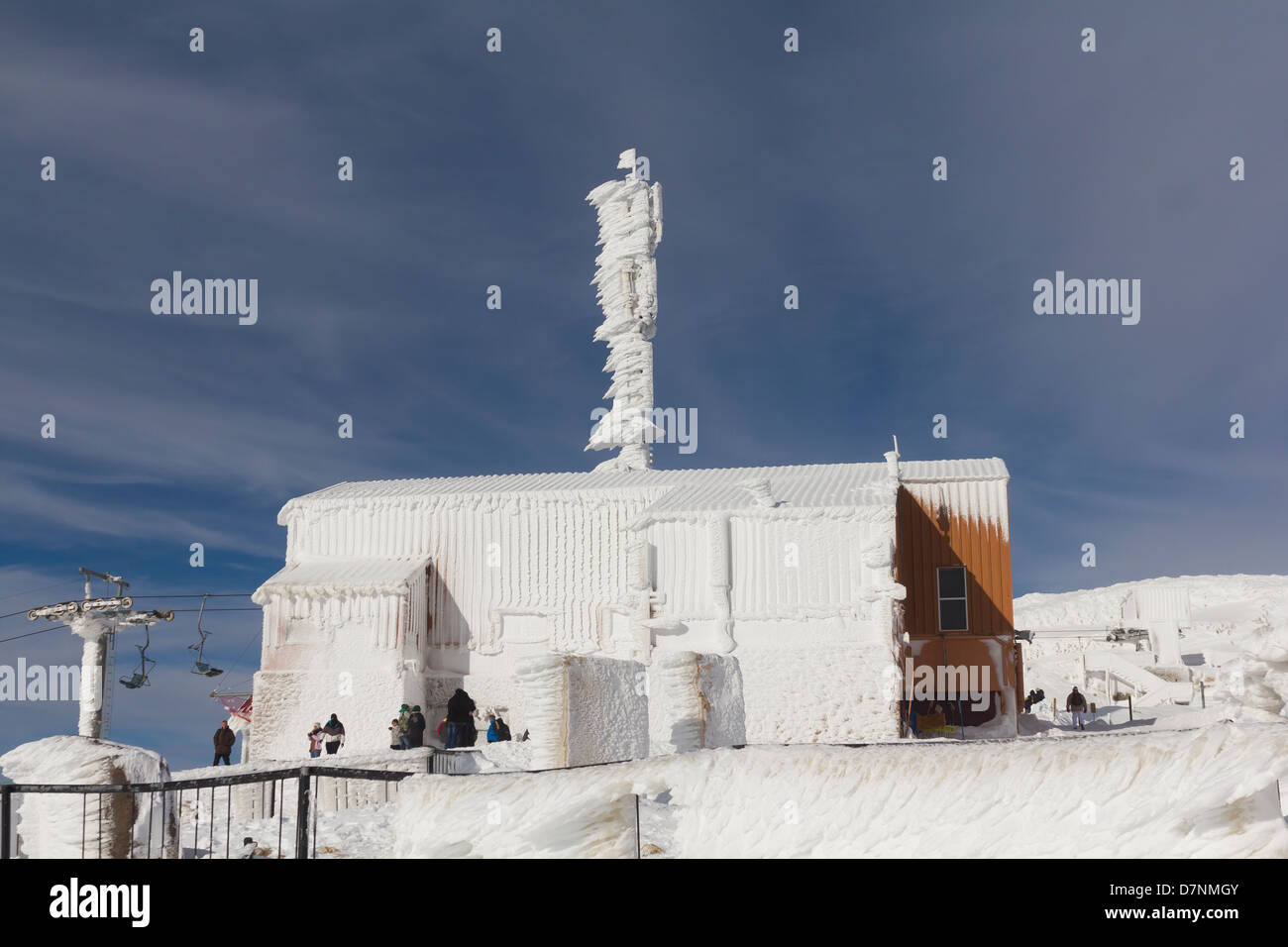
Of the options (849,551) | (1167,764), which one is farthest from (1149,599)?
(1167,764)

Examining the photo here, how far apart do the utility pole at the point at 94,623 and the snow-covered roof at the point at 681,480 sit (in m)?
4.15

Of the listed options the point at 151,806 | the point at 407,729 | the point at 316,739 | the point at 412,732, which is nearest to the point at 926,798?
the point at 151,806

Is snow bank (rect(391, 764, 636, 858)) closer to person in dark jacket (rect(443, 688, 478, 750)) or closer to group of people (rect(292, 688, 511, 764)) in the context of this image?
person in dark jacket (rect(443, 688, 478, 750))

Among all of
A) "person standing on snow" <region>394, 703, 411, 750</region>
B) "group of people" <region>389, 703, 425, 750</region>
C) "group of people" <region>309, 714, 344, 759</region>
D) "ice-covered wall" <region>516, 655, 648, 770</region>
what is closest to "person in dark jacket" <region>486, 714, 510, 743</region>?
"group of people" <region>389, 703, 425, 750</region>

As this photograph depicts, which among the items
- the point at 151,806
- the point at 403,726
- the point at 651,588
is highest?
the point at 651,588

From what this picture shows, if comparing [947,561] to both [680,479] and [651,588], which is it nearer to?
[680,479]

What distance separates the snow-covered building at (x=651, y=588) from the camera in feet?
68.4

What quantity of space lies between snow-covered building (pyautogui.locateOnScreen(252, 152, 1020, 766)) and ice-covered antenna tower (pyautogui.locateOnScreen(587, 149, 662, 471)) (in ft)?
18.1

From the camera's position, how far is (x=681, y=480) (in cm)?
2731

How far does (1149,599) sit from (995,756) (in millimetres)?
50685

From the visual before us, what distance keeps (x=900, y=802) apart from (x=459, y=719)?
18255mm

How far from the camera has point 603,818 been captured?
269 inches

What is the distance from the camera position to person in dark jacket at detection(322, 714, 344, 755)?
22.3 meters
